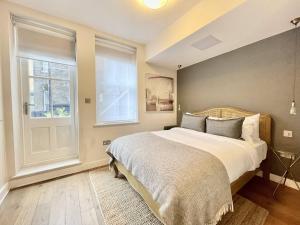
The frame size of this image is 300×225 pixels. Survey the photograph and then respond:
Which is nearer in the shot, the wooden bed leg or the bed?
the bed

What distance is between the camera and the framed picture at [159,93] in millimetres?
3504

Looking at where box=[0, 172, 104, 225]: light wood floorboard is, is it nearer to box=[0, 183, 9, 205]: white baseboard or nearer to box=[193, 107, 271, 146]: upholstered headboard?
box=[0, 183, 9, 205]: white baseboard

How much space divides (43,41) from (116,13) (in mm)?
1320

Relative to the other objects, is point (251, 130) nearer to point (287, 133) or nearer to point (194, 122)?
point (287, 133)

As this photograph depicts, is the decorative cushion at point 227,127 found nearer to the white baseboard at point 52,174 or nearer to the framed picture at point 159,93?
the framed picture at point 159,93

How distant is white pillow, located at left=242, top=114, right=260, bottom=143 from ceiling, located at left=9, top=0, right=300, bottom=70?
1.35 m

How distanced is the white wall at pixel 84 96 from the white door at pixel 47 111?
0.53ft

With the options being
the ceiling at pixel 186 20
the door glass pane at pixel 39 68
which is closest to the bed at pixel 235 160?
the ceiling at pixel 186 20

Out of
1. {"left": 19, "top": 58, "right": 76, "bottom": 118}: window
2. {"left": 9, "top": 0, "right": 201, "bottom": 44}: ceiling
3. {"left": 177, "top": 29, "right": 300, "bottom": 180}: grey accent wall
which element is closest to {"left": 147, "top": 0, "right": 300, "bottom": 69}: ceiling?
{"left": 177, "top": 29, "right": 300, "bottom": 180}: grey accent wall

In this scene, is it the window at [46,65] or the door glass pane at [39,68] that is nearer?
the window at [46,65]

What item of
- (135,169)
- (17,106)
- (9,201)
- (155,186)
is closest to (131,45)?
(17,106)

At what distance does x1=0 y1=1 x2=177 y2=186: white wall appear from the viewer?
6.48ft

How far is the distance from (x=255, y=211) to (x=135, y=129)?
241 centimetres

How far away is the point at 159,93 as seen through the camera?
3.71m
